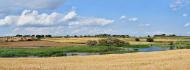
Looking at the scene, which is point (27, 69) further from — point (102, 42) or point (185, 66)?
point (102, 42)

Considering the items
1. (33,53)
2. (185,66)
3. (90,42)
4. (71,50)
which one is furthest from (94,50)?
(185,66)

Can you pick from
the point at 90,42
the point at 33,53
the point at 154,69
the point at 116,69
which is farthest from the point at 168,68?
the point at 90,42

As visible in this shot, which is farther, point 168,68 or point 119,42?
point 119,42

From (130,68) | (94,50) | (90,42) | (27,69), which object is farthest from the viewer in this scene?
(90,42)

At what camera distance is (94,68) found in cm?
2533

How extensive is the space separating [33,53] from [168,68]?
5388 cm

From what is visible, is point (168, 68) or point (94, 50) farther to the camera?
point (94, 50)

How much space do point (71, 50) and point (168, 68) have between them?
208ft

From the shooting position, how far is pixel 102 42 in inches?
4498

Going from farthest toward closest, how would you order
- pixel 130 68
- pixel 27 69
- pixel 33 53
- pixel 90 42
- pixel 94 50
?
pixel 90 42 < pixel 94 50 < pixel 33 53 < pixel 130 68 < pixel 27 69

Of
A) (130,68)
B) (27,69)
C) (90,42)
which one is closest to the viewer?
(27,69)

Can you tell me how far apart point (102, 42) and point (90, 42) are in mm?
2936

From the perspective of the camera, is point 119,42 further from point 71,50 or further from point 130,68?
point 130,68

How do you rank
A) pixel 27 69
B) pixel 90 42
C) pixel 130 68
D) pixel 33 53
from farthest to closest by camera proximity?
pixel 90 42 < pixel 33 53 < pixel 130 68 < pixel 27 69
